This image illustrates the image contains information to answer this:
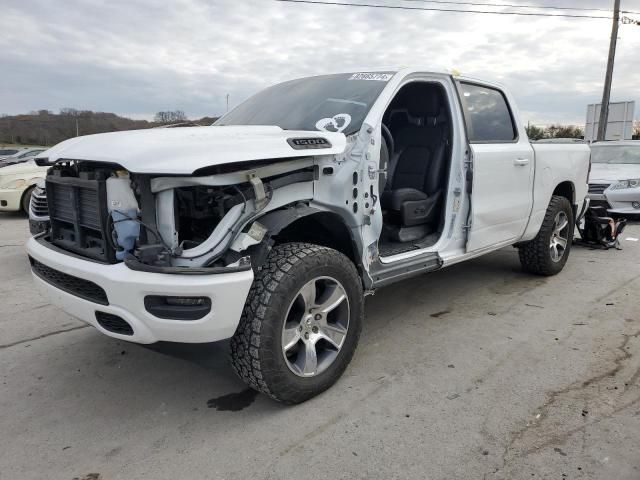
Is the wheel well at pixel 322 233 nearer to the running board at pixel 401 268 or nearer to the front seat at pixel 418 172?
the running board at pixel 401 268

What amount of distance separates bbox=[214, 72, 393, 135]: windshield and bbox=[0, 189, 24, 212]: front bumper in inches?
315

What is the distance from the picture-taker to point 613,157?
10.9 metres

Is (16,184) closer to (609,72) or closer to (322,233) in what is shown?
(322,233)

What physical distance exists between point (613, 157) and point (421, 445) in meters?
10.4

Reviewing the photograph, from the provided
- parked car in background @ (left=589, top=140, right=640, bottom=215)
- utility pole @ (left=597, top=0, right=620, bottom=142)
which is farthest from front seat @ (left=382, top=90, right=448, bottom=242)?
utility pole @ (left=597, top=0, right=620, bottom=142)

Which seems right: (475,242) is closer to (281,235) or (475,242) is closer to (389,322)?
(389,322)

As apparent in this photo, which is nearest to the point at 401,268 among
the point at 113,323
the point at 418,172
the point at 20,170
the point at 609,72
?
the point at 418,172

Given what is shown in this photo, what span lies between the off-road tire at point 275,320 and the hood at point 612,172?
28.0 ft

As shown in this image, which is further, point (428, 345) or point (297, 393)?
point (428, 345)

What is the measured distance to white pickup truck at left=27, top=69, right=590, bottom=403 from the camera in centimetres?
242

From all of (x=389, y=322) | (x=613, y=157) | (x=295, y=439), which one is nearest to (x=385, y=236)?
(x=389, y=322)

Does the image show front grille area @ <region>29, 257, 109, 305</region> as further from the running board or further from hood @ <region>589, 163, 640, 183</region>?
hood @ <region>589, 163, 640, 183</region>

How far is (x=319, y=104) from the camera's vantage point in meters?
3.65

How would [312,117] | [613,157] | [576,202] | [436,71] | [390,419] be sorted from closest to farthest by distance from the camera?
[390,419], [312,117], [436,71], [576,202], [613,157]
